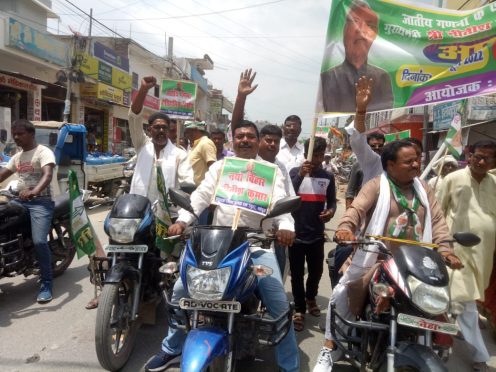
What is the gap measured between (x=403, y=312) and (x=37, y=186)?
370 centimetres

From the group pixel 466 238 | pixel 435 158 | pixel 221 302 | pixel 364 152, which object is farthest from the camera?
pixel 435 158

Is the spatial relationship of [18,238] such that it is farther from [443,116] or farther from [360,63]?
[443,116]

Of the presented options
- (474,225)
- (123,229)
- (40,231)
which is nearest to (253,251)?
(123,229)

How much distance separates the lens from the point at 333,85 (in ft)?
12.4

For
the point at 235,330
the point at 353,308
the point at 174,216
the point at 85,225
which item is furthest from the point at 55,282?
the point at 353,308

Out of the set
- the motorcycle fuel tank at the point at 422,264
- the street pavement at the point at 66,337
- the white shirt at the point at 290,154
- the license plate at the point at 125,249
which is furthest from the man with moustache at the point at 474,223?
the license plate at the point at 125,249

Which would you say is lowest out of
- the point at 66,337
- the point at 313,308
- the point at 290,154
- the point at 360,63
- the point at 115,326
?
the point at 66,337

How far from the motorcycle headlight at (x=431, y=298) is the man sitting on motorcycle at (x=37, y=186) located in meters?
3.66

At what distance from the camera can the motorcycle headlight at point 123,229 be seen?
123 inches

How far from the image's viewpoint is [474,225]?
344 cm

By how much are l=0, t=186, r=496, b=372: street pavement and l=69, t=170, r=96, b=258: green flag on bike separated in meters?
0.68

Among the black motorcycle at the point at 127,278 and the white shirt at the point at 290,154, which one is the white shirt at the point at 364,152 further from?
the black motorcycle at the point at 127,278

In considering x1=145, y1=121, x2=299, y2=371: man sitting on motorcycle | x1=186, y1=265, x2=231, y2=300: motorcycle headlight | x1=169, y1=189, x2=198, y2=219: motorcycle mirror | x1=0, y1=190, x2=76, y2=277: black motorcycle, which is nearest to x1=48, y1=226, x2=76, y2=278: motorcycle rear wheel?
x1=0, y1=190, x2=76, y2=277: black motorcycle

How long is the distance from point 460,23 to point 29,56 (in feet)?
49.1
